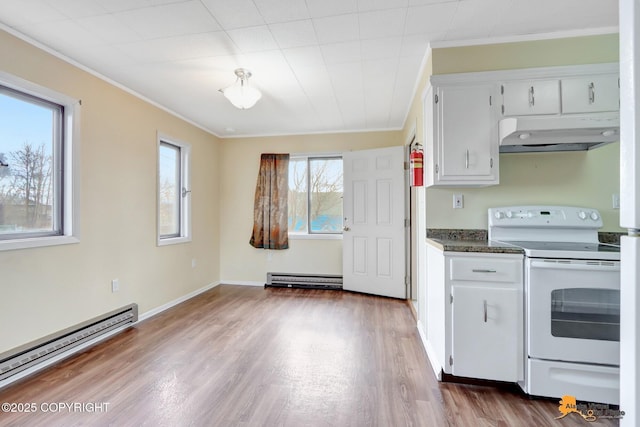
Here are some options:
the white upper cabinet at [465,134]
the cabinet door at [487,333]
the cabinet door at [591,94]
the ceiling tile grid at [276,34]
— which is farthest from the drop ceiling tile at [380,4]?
the cabinet door at [487,333]

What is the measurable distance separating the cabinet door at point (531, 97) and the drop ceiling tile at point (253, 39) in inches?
68.0

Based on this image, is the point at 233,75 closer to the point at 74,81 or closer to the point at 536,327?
the point at 74,81

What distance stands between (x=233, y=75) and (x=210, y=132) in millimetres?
2012

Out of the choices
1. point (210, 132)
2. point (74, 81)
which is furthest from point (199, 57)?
point (210, 132)

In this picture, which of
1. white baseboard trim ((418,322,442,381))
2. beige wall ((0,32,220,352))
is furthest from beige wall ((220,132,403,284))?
white baseboard trim ((418,322,442,381))

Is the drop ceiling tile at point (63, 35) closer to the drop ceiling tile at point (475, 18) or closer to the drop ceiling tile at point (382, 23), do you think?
the drop ceiling tile at point (382, 23)

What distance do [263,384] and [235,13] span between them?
95.7 inches

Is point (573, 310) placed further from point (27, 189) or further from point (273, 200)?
point (27, 189)

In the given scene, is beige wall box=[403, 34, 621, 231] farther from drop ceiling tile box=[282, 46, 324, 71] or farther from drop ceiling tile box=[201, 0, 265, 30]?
drop ceiling tile box=[201, 0, 265, 30]

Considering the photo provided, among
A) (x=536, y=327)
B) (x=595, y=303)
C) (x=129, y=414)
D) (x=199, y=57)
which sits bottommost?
(x=129, y=414)

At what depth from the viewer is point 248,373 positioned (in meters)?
2.15

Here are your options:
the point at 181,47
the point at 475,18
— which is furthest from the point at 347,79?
the point at 181,47

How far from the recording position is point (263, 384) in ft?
6.59

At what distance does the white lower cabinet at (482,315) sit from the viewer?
1.87 metres
